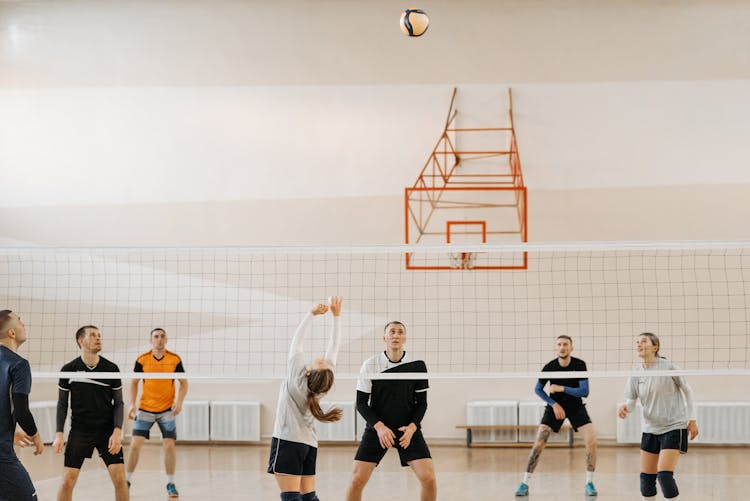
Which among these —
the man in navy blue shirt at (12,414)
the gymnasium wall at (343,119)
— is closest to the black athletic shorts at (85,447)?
the man in navy blue shirt at (12,414)

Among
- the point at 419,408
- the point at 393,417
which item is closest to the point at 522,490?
the point at 419,408

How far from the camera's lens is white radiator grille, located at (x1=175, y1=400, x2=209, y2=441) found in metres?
13.4

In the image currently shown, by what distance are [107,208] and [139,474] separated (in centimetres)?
488

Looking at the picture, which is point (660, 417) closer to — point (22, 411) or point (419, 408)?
point (419, 408)

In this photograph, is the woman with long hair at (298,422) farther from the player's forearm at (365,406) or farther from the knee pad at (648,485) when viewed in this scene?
the knee pad at (648,485)

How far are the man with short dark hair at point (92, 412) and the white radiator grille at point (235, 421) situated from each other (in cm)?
588

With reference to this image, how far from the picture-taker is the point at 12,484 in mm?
5797

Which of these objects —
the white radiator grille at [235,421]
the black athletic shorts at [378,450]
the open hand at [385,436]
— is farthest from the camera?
the white radiator grille at [235,421]

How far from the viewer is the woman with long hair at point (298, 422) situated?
5.91 meters

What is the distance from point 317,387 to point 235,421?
7.79m

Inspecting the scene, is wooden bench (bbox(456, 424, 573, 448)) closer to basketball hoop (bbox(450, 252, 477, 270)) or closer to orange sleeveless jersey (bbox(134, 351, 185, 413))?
basketball hoop (bbox(450, 252, 477, 270))

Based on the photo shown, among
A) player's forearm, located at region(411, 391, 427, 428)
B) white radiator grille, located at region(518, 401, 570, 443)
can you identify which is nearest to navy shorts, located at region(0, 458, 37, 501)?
player's forearm, located at region(411, 391, 427, 428)

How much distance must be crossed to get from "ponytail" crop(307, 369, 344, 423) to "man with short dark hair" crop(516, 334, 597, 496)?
155 inches

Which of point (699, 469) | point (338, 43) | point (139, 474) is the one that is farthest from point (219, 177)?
point (699, 469)
